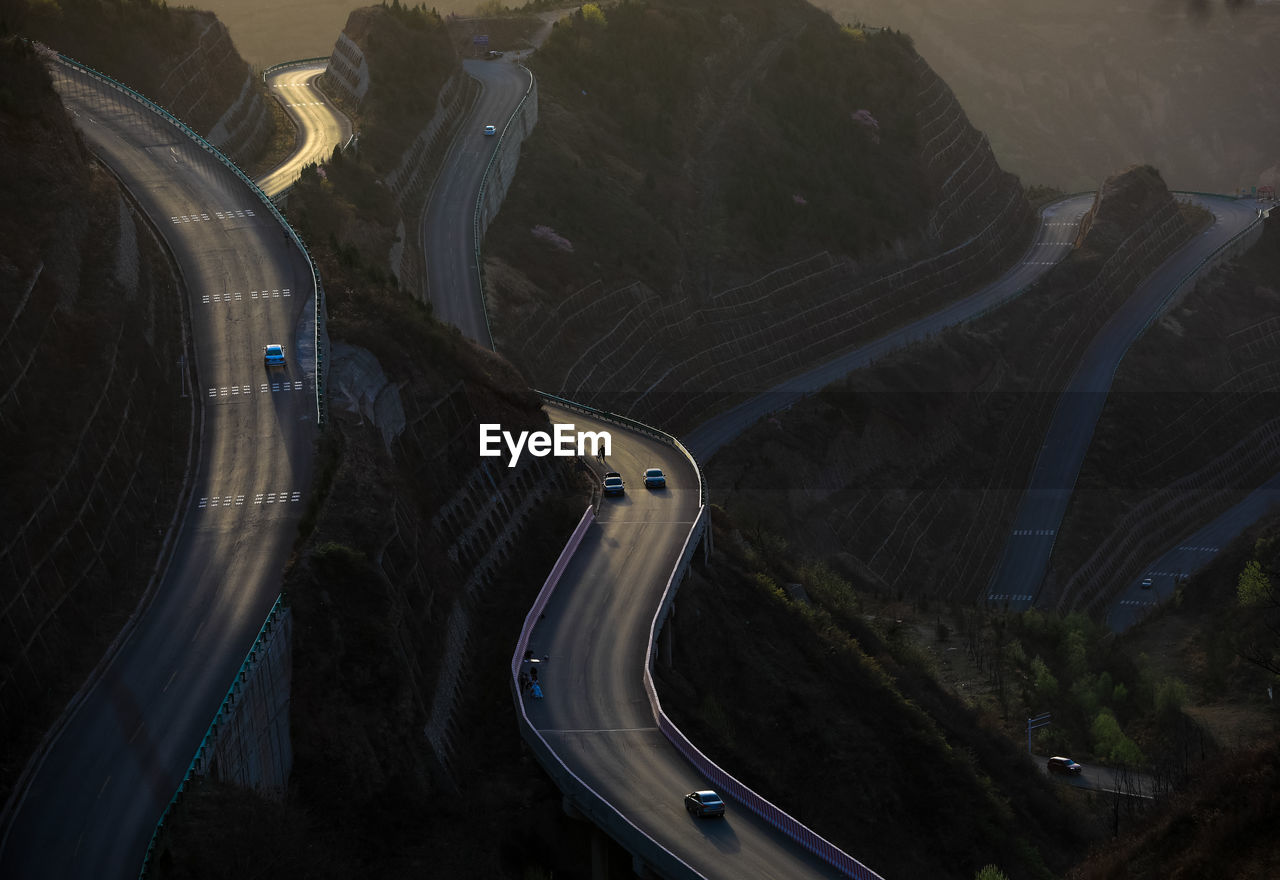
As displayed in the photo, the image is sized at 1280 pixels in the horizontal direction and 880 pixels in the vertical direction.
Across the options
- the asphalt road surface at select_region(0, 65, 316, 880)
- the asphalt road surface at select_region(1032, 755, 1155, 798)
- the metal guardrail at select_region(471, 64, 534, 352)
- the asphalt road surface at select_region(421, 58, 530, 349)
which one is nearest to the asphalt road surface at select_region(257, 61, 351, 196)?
the asphalt road surface at select_region(421, 58, 530, 349)

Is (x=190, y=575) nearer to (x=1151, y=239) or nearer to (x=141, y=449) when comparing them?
(x=141, y=449)

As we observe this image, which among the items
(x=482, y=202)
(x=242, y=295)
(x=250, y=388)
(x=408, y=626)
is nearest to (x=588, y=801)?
(x=408, y=626)

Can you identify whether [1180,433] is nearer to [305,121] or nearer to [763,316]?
[763,316]

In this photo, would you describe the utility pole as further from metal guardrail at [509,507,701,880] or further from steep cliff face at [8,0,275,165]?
steep cliff face at [8,0,275,165]

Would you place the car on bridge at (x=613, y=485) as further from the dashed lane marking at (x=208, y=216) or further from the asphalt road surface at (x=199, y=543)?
the dashed lane marking at (x=208, y=216)

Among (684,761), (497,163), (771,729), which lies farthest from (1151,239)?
(684,761)

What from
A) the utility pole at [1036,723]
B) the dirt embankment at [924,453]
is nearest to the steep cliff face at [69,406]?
the dirt embankment at [924,453]
